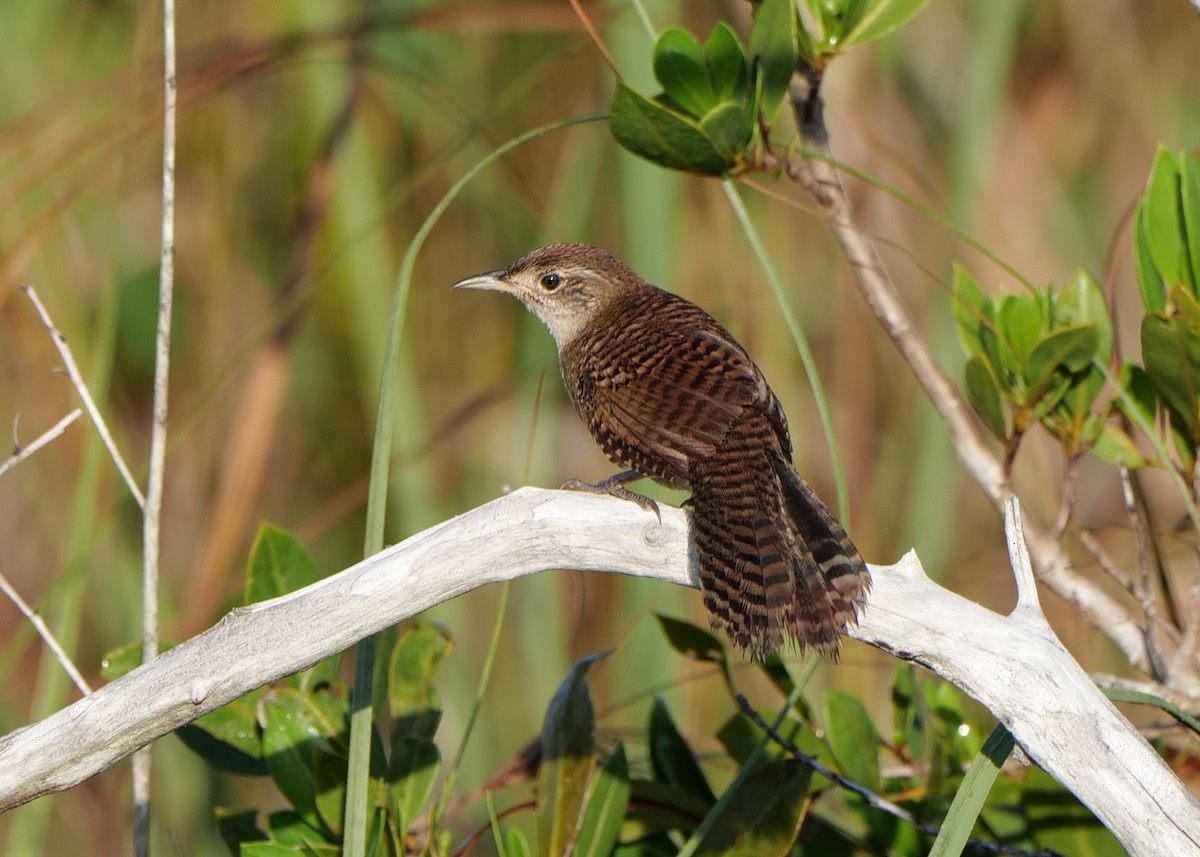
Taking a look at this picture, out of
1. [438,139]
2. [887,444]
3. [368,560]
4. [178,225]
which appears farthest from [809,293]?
[368,560]

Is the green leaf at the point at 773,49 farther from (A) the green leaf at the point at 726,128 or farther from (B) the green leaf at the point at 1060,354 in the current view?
(B) the green leaf at the point at 1060,354

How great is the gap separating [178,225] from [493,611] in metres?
1.89

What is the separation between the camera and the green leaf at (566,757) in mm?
2229

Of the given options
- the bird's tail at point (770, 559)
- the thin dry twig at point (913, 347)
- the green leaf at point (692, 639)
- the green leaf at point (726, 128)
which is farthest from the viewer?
the green leaf at point (692, 639)

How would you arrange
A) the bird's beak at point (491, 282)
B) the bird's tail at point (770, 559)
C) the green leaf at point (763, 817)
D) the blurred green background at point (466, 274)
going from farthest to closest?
the blurred green background at point (466, 274), the bird's beak at point (491, 282), the green leaf at point (763, 817), the bird's tail at point (770, 559)

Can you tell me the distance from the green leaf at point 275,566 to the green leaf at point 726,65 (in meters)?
1.06

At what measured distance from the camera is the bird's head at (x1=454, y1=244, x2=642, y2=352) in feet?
11.7

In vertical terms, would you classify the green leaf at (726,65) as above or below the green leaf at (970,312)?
above

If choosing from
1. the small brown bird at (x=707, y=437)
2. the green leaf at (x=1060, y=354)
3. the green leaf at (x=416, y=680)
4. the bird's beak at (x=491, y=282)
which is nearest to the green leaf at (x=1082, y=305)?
the green leaf at (x=1060, y=354)

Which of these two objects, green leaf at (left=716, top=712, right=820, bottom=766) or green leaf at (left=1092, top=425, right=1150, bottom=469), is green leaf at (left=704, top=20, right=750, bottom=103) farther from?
green leaf at (left=716, top=712, right=820, bottom=766)

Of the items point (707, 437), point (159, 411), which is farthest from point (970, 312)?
point (159, 411)

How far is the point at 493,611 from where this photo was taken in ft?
16.4

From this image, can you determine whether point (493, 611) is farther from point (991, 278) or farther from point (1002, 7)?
point (1002, 7)

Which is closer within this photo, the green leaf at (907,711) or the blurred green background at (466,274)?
the green leaf at (907,711)
